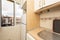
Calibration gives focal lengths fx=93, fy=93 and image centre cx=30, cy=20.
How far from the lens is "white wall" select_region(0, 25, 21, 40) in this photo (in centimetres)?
363

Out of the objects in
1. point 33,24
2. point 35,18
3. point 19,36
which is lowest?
point 19,36

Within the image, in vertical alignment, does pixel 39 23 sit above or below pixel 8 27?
above

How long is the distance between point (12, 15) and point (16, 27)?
1.83 feet

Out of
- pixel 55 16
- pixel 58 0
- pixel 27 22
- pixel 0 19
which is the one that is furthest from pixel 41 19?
pixel 0 19

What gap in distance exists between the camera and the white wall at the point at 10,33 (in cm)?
363

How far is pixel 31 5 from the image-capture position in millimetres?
2439

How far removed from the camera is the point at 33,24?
2.45 m

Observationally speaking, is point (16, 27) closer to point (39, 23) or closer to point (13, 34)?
point (13, 34)

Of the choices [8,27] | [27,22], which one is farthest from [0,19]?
[27,22]

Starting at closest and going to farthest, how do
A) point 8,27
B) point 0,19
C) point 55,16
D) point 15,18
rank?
1. point 55,16
2. point 0,19
3. point 8,27
4. point 15,18

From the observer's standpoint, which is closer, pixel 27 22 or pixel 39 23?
pixel 27 22

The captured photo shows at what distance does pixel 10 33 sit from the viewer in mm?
3816

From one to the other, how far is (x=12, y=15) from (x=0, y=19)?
0.68 metres

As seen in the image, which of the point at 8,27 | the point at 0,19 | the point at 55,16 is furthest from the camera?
the point at 8,27
